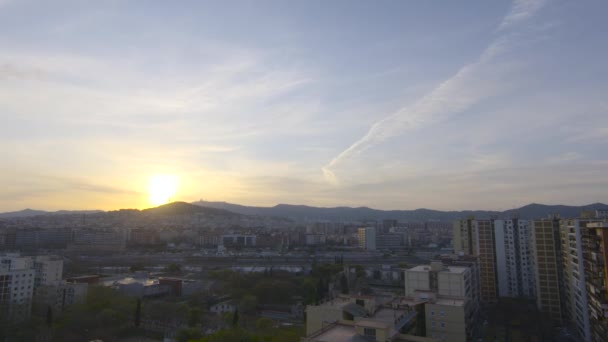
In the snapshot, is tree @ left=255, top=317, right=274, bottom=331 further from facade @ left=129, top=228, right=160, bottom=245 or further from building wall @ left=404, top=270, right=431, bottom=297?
facade @ left=129, top=228, right=160, bottom=245

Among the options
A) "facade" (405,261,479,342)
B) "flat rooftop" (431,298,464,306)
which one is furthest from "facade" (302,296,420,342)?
"flat rooftop" (431,298,464,306)

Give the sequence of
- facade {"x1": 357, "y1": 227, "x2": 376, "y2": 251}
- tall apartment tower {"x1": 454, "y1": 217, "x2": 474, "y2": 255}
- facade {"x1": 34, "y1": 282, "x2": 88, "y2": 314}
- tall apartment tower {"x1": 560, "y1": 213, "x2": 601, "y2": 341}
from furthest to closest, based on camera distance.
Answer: facade {"x1": 357, "y1": 227, "x2": 376, "y2": 251}, tall apartment tower {"x1": 454, "y1": 217, "x2": 474, "y2": 255}, facade {"x1": 34, "y1": 282, "x2": 88, "y2": 314}, tall apartment tower {"x1": 560, "y1": 213, "x2": 601, "y2": 341}

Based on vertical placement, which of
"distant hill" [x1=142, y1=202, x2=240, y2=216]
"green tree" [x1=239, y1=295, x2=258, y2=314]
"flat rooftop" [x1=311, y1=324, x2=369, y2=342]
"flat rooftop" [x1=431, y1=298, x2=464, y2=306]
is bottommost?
"green tree" [x1=239, y1=295, x2=258, y2=314]

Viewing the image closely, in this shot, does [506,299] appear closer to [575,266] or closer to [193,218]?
[575,266]

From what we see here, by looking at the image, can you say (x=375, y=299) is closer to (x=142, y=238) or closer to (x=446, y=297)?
(x=446, y=297)

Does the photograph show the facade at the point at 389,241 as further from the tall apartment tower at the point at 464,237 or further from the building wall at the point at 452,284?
the building wall at the point at 452,284

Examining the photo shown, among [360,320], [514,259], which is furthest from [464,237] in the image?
[360,320]
